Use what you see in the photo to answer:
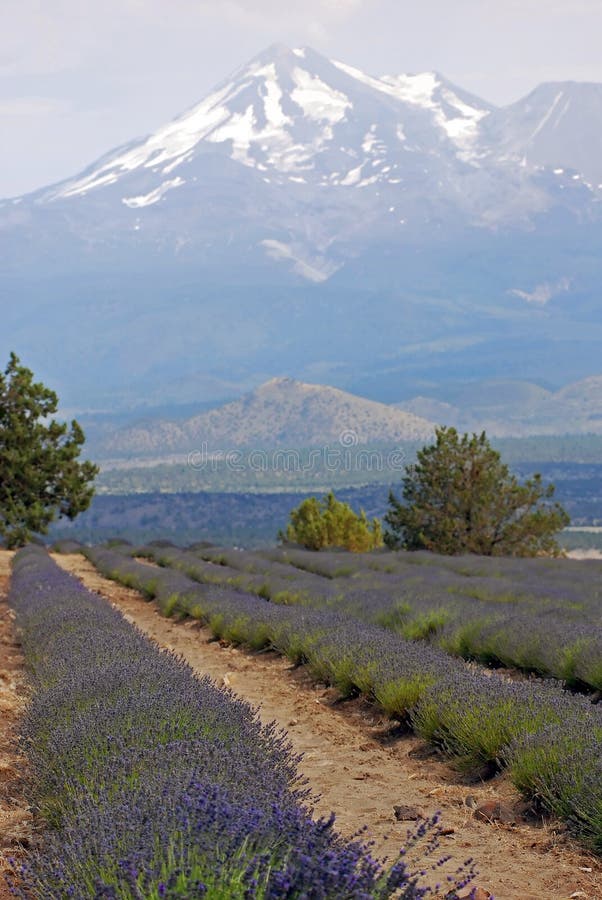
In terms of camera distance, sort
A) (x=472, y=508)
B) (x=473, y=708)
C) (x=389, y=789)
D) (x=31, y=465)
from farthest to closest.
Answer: (x=31, y=465) → (x=472, y=508) → (x=473, y=708) → (x=389, y=789)

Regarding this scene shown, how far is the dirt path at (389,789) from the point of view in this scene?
5367mm

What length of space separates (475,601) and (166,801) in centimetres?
1121

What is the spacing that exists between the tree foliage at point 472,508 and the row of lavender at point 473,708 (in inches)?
A: 976

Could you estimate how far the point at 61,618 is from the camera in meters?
11.6

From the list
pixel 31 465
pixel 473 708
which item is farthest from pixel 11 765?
pixel 31 465

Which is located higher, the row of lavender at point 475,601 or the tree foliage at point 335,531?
the row of lavender at point 475,601

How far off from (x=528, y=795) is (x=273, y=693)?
484 centimetres

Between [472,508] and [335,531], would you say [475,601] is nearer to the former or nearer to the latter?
[472,508]

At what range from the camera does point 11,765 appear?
7.46 metres

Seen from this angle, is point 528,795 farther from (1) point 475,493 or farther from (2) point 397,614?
(1) point 475,493

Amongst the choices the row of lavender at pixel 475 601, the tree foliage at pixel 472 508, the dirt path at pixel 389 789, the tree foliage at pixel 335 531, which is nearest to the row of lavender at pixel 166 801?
the dirt path at pixel 389 789

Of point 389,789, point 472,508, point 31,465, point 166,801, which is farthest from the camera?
point 31,465

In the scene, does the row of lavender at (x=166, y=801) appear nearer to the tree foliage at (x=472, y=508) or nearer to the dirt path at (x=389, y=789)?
the dirt path at (x=389, y=789)

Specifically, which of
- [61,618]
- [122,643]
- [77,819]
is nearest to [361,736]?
[122,643]
